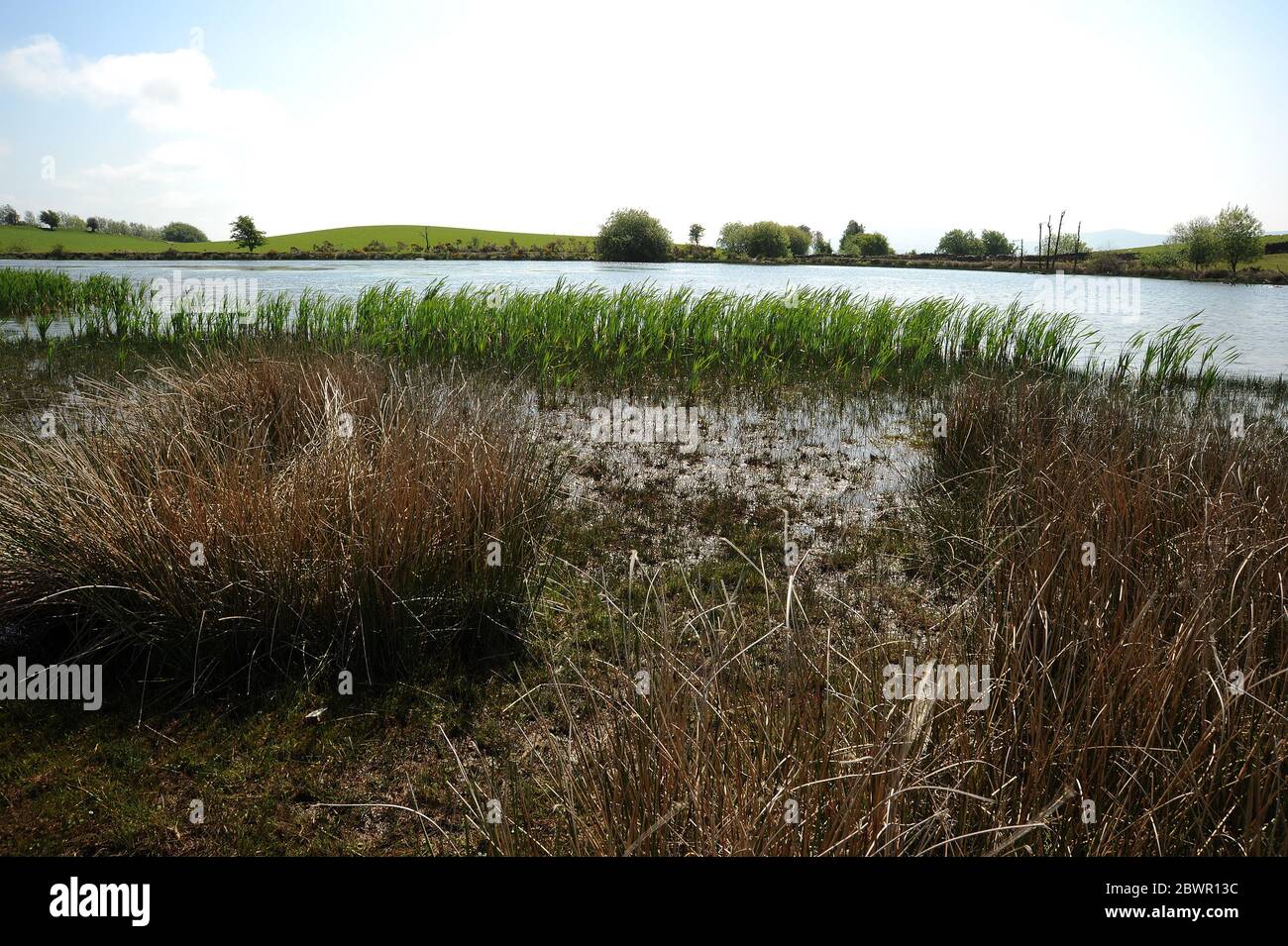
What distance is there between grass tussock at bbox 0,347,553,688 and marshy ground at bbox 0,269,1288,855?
2 centimetres

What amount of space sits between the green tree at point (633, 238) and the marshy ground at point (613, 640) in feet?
233

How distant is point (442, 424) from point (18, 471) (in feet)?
8.94

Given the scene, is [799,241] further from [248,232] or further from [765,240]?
[248,232]

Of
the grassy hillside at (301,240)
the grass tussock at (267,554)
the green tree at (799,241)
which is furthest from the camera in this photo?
the green tree at (799,241)

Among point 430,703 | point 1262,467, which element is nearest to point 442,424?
point 430,703

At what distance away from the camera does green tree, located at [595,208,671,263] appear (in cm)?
7494

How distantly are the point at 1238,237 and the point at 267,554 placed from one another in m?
81.7

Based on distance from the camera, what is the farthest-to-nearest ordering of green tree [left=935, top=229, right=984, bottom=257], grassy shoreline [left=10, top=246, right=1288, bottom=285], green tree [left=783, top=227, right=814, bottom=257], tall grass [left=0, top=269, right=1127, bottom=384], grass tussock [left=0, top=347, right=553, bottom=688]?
green tree [left=935, top=229, right=984, bottom=257]
green tree [left=783, top=227, right=814, bottom=257]
grassy shoreline [left=10, top=246, right=1288, bottom=285]
tall grass [left=0, top=269, right=1127, bottom=384]
grass tussock [left=0, top=347, right=553, bottom=688]

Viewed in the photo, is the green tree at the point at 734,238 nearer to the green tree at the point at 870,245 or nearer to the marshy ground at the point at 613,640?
the green tree at the point at 870,245

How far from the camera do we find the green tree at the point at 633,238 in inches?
2950

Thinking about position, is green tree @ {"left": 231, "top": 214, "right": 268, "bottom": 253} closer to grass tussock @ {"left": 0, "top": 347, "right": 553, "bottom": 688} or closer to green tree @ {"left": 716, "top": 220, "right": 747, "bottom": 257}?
green tree @ {"left": 716, "top": 220, "right": 747, "bottom": 257}

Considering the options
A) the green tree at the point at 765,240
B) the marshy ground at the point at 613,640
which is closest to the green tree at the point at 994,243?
the green tree at the point at 765,240

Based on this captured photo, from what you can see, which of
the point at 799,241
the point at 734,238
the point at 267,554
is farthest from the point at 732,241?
the point at 267,554

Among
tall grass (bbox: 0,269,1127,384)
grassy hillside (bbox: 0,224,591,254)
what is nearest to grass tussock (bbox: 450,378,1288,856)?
tall grass (bbox: 0,269,1127,384)
